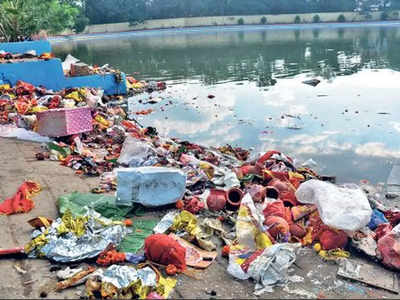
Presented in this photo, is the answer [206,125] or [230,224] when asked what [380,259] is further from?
[206,125]

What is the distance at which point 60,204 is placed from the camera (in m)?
5.61

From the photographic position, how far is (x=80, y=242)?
4.61 m

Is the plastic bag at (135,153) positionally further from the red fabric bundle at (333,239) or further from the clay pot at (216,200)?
the red fabric bundle at (333,239)

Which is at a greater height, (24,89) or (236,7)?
(236,7)

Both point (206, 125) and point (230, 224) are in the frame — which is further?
point (206, 125)

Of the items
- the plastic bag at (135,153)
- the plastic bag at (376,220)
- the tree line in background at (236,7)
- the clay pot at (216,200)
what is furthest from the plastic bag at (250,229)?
the tree line in background at (236,7)

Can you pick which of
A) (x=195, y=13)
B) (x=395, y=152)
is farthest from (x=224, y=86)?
(x=195, y=13)

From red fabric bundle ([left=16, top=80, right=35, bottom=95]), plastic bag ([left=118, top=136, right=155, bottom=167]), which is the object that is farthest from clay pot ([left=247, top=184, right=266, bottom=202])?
red fabric bundle ([left=16, top=80, right=35, bottom=95])

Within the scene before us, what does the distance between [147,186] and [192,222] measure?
912mm

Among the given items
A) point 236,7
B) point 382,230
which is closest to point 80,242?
point 382,230

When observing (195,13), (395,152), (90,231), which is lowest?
(395,152)

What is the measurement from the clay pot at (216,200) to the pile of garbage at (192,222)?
15mm

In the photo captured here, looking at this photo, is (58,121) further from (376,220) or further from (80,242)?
(376,220)

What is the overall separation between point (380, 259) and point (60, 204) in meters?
4.15
